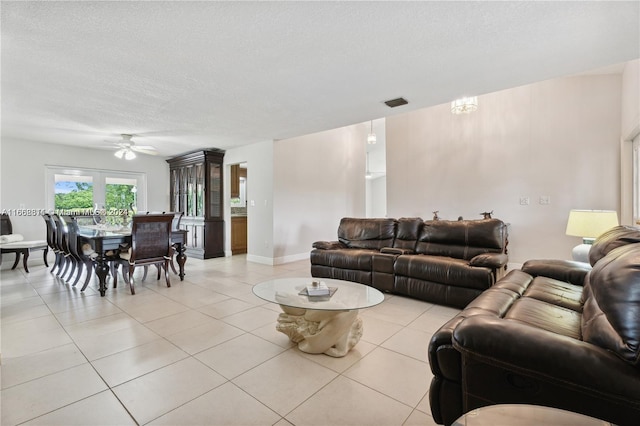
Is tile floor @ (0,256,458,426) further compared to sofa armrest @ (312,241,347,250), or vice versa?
sofa armrest @ (312,241,347,250)

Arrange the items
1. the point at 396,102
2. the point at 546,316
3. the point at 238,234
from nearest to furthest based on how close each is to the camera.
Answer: the point at 546,316
the point at 396,102
the point at 238,234

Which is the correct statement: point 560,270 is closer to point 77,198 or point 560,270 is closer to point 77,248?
point 77,248

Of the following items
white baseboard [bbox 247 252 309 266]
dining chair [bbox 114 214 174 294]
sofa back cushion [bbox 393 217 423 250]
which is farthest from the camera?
white baseboard [bbox 247 252 309 266]

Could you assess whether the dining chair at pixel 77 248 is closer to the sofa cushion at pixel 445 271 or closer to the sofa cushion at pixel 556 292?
the sofa cushion at pixel 445 271

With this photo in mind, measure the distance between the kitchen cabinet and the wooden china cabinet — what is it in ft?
0.88

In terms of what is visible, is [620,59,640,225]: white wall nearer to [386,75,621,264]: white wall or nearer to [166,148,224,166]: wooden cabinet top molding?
[386,75,621,264]: white wall

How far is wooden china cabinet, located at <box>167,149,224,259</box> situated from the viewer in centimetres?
625

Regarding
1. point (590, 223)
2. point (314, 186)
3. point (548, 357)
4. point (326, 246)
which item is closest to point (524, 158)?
point (590, 223)

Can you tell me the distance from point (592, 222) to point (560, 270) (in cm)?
103

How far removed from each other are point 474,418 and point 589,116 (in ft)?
17.5

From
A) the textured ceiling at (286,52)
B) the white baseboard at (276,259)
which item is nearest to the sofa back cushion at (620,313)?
the textured ceiling at (286,52)

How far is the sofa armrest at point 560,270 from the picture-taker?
8.09ft

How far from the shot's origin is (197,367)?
201 centimetres

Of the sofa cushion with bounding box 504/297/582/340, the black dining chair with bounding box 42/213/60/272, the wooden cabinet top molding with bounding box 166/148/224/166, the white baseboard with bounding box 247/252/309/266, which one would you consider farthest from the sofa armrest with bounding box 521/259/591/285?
the black dining chair with bounding box 42/213/60/272
